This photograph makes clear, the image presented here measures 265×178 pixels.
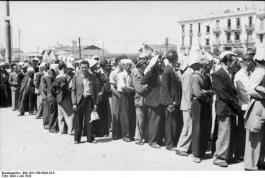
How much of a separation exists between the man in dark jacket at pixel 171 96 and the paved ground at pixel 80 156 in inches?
16.1

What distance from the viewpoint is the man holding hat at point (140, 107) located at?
318 inches

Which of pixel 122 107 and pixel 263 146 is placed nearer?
pixel 263 146

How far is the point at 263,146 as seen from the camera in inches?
247

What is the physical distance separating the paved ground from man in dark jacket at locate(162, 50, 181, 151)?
0.41m

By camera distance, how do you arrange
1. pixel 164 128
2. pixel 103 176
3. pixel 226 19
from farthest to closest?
1. pixel 226 19
2. pixel 164 128
3. pixel 103 176

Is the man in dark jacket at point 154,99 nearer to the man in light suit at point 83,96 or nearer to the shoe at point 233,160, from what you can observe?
the man in light suit at point 83,96

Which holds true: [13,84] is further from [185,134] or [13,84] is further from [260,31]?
[260,31]

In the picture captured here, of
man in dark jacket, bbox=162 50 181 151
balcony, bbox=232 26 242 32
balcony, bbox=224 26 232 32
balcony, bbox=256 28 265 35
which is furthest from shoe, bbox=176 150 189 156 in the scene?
balcony, bbox=224 26 232 32

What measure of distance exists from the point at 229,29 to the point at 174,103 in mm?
72911

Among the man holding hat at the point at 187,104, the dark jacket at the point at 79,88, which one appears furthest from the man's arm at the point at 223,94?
the dark jacket at the point at 79,88

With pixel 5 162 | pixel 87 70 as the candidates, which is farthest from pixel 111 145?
pixel 5 162

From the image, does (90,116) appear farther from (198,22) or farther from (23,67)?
(198,22)

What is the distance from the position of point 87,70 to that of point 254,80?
378 centimetres

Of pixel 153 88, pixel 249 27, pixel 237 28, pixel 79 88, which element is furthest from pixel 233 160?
pixel 237 28
